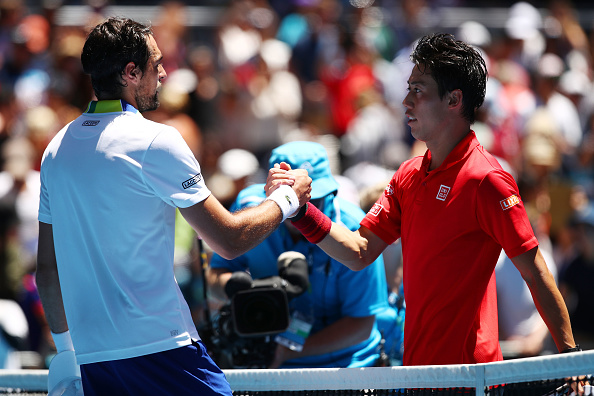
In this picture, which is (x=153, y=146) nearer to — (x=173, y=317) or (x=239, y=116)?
(x=173, y=317)

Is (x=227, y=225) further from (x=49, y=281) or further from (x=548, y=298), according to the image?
(x=548, y=298)

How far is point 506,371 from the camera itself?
275cm

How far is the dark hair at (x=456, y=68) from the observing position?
10.3ft

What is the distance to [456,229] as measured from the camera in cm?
299

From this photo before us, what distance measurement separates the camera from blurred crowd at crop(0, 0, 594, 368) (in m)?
7.43

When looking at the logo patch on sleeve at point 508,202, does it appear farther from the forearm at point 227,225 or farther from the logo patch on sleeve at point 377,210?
the forearm at point 227,225

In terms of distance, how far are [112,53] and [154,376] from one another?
1.11 metres

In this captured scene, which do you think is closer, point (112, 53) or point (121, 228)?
point (121, 228)

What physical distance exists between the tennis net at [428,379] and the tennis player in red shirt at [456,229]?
0.48 ft

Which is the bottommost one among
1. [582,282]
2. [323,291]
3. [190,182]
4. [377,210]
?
[582,282]

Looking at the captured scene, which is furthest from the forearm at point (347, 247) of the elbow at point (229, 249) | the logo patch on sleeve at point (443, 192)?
the elbow at point (229, 249)

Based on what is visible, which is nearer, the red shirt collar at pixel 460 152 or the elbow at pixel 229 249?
the elbow at pixel 229 249

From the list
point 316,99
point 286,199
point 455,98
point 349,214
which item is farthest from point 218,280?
point 316,99

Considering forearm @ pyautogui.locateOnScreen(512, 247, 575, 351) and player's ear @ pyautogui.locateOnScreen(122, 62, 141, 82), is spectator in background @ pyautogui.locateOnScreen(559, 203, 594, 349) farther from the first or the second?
player's ear @ pyautogui.locateOnScreen(122, 62, 141, 82)
